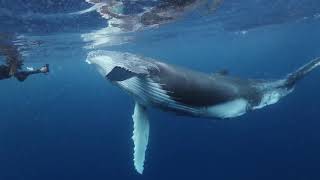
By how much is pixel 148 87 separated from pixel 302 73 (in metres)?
2.29

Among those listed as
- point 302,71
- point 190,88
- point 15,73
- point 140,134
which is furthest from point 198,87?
point 15,73

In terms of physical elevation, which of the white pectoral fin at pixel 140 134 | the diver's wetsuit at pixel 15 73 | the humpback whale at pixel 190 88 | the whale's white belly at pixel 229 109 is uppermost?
the humpback whale at pixel 190 88

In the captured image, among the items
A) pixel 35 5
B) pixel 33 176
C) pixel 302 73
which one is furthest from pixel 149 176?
pixel 302 73

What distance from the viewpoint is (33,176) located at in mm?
43438

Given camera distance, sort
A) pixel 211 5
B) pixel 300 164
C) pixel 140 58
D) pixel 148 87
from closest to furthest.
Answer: pixel 148 87
pixel 140 58
pixel 211 5
pixel 300 164

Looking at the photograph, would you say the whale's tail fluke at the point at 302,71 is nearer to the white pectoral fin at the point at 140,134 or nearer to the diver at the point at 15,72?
the white pectoral fin at the point at 140,134

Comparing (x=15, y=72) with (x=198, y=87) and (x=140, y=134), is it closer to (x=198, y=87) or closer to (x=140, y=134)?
(x=140, y=134)

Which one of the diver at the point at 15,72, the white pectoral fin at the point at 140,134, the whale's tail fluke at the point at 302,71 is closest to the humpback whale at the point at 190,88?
the whale's tail fluke at the point at 302,71

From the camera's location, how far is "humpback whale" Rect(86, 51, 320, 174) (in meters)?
4.75

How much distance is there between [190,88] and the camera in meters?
4.79

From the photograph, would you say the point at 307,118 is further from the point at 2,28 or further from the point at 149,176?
the point at 2,28

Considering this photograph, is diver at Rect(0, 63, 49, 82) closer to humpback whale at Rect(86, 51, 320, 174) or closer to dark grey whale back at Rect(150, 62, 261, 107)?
humpback whale at Rect(86, 51, 320, 174)

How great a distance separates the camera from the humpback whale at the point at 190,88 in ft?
15.6

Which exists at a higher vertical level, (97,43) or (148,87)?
(148,87)
